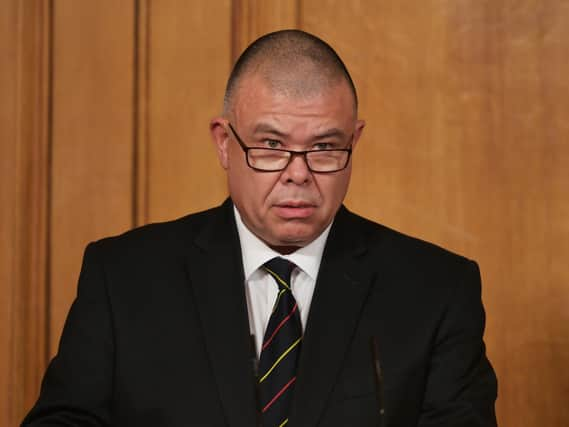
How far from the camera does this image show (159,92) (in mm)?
2311

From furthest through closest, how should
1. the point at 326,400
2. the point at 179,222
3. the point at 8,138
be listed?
1. the point at 8,138
2. the point at 179,222
3. the point at 326,400

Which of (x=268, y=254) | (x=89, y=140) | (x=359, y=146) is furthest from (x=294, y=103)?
(x=89, y=140)

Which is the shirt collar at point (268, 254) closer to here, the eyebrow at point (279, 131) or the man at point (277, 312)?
the man at point (277, 312)

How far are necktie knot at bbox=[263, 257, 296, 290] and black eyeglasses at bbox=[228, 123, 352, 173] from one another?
0.18m

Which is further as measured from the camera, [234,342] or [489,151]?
[489,151]

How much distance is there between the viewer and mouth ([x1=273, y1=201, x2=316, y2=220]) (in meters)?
1.55

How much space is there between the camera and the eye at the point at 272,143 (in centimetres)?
A: 156

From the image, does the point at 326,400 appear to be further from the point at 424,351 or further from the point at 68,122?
the point at 68,122

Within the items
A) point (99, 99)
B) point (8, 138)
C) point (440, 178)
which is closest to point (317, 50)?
point (440, 178)

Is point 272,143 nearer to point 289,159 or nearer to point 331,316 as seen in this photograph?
point 289,159

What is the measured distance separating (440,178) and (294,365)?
A: 0.82 metres

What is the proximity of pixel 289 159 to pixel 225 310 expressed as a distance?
28 centimetres

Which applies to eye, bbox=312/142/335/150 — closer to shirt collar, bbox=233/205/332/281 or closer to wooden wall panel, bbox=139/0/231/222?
shirt collar, bbox=233/205/332/281

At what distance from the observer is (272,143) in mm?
1568
